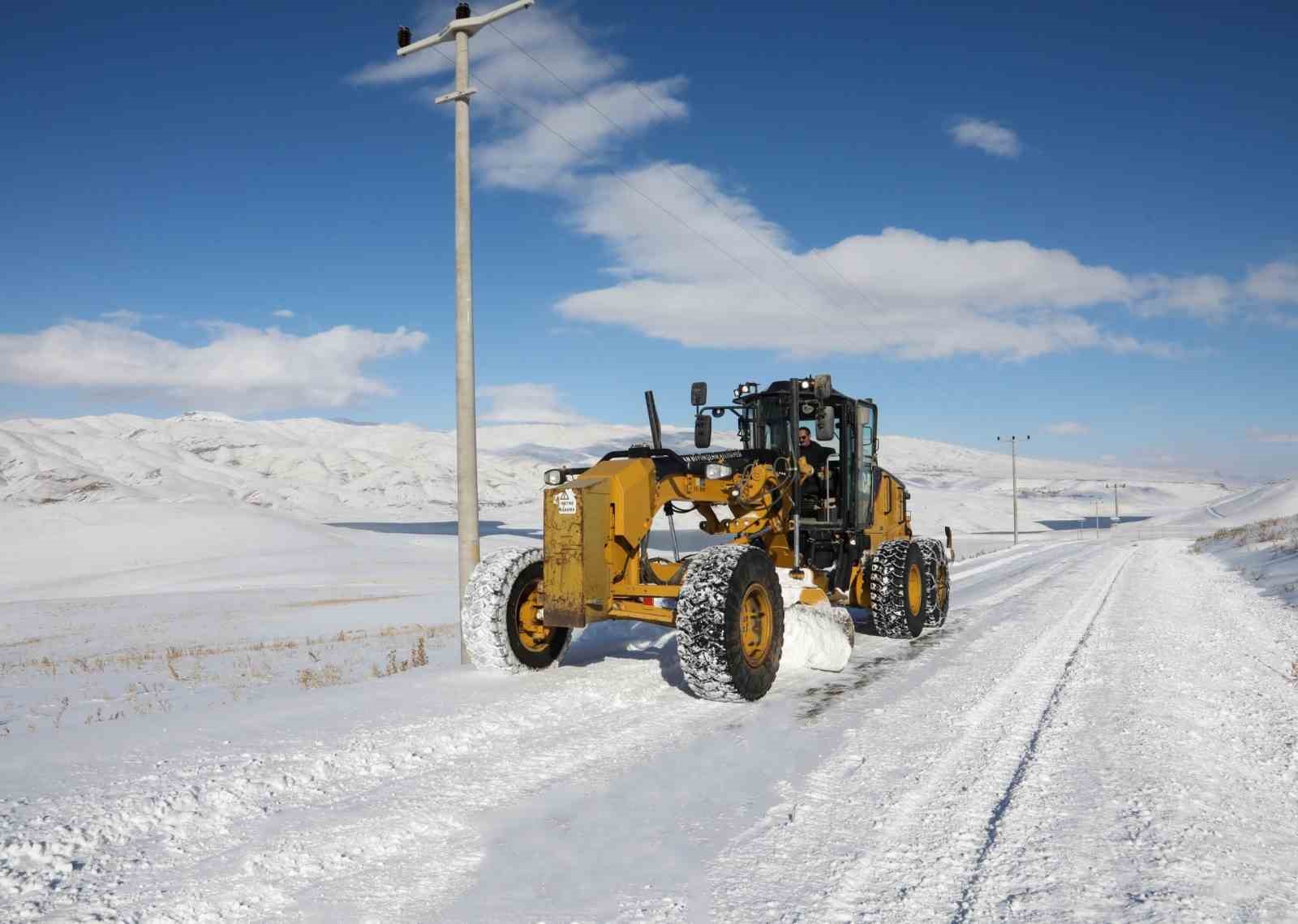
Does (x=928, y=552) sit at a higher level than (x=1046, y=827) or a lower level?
higher

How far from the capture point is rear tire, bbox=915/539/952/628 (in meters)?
10.7

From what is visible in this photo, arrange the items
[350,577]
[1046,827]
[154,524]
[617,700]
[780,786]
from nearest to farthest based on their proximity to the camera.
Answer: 1. [1046,827]
2. [780,786]
3. [617,700]
4. [350,577]
5. [154,524]

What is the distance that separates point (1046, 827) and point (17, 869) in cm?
448

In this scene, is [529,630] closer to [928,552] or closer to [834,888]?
[834,888]

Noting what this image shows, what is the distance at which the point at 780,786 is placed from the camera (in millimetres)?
4660

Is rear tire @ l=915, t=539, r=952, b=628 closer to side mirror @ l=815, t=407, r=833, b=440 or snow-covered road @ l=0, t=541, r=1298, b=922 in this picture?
side mirror @ l=815, t=407, r=833, b=440

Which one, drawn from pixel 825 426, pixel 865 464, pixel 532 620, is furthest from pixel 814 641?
pixel 865 464

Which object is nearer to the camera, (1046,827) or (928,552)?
(1046,827)

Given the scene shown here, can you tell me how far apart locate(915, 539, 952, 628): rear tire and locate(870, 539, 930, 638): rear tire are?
0.24m

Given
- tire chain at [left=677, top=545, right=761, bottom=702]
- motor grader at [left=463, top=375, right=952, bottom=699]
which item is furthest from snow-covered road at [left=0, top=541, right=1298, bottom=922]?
motor grader at [left=463, top=375, right=952, bottom=699]

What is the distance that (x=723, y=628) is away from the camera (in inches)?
247

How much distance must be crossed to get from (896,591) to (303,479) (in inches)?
4036

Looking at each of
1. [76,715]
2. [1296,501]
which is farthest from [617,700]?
[1296,501]

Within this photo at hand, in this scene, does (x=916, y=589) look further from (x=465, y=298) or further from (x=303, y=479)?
(x=303, y=479)
